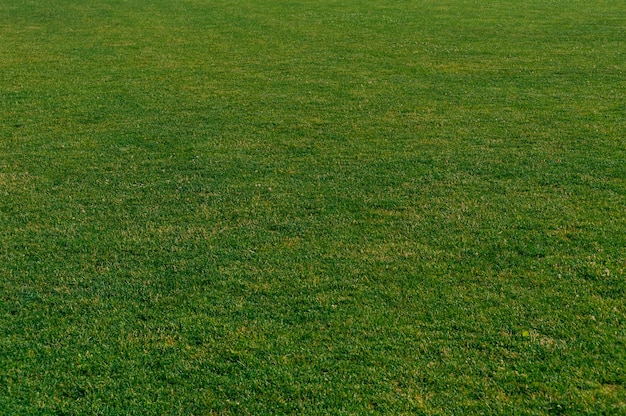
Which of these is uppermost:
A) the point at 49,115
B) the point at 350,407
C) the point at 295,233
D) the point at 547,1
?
the point at 547,1

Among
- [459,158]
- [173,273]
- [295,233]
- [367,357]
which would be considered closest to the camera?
[367,357]

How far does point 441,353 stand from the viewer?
434cm

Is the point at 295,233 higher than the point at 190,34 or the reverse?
→ the reverse

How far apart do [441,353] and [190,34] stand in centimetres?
1392

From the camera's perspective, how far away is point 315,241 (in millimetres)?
5832

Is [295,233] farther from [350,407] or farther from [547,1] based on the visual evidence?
[547,1]

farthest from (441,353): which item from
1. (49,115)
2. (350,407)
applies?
(49,115)

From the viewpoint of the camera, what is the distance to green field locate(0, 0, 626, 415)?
4137 millimetres

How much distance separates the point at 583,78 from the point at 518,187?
18.2ft

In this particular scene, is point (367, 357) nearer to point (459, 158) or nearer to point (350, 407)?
point (350, 407)

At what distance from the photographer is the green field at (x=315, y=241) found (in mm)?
4137

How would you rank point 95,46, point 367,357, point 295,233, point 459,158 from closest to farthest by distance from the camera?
point 367,357 → point 295,233 → point 459,158 → point 95,46

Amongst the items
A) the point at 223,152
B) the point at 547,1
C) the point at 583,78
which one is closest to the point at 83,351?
the point at 223,152

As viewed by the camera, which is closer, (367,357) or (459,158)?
(367,357)
